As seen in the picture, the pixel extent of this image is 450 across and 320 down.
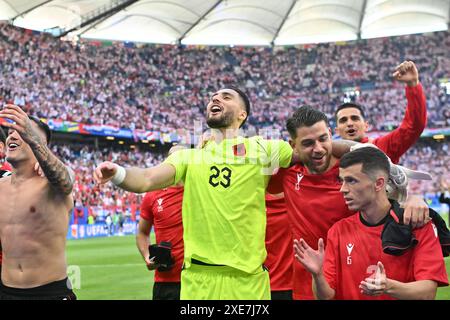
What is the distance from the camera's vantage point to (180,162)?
3.62m

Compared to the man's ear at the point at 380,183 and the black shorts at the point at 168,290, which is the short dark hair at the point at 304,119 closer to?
the man's ear at the point at 380,183

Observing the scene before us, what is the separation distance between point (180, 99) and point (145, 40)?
545 centimetres

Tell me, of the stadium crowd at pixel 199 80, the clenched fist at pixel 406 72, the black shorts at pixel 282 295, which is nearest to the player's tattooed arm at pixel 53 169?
the black shorts at pixel 282 295

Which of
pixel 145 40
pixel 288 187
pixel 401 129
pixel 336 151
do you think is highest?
pixel 145 40

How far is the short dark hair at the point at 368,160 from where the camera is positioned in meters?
3.24

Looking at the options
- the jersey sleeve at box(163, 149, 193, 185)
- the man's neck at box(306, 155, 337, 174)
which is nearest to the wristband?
the jersey sleeve at box(163, 149, 193, 185)

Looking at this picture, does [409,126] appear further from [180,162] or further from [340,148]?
[180,162]

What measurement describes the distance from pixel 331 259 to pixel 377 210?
1.37 ft

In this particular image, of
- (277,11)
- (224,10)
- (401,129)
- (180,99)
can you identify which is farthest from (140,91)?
(401,129)

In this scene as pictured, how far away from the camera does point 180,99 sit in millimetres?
43000

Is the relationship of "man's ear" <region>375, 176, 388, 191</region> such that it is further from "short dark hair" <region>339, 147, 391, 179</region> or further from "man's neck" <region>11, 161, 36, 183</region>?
"man's neck" <region>11, 161, 36, 183</region>

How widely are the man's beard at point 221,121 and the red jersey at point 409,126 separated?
1.87m

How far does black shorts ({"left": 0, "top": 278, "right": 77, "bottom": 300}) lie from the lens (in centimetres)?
401

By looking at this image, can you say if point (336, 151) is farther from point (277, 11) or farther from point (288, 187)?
point (277, 11)
